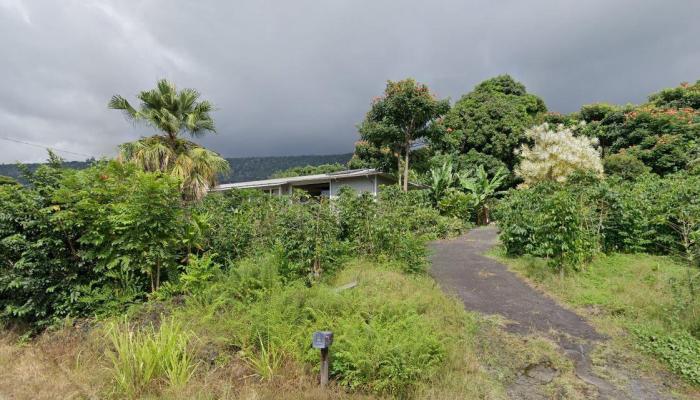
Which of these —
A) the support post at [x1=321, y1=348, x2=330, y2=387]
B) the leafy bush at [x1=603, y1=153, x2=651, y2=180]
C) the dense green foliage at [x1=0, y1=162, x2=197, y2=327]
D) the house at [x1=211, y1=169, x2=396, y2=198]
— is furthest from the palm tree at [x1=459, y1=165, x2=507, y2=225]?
→ the support post at [x1=321, y1=348, x2=330, y2=387]

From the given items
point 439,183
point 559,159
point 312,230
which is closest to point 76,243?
point 312,230

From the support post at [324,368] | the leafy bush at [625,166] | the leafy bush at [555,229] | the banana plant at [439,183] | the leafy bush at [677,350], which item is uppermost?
the leafy bush at [625,166]

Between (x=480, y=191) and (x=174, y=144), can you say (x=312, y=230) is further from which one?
(x=480, y=191)

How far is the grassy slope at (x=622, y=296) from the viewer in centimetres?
402

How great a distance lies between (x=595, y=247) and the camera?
6.92m

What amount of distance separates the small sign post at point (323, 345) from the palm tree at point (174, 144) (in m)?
8.62

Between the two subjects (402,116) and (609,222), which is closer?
(609,222)

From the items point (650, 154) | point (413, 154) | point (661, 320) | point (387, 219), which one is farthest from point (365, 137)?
point (650, 154)

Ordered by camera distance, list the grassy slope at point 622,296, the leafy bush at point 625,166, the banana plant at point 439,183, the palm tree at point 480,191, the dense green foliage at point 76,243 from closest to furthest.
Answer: the grassy slope at point 622,296 → the dense green foliage at point 76,243 → the leafy bush at point 625,166 → the banana plant at point 439,183 → the palm tree at point 480,191

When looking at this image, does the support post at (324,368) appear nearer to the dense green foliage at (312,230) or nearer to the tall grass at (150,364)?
the tall grass at (150,364)

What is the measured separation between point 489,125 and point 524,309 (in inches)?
657

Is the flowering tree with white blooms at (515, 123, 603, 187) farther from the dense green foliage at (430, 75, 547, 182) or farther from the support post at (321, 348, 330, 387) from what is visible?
the support post at (321, 348, 330, 387)

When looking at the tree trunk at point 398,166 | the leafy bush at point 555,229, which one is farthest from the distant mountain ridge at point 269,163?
the leafy bush at point 555,229

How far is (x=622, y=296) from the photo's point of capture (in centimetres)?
539
